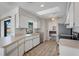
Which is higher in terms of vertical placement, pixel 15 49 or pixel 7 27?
pixel 7 27

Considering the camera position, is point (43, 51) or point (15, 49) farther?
point (43, 51)

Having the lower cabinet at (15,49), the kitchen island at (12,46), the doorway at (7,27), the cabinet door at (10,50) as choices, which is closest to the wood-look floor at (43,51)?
the lower cabinet at (15,49)

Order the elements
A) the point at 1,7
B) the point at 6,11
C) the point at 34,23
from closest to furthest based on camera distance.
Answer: the point at 1,7
the point at 6,11
the point at 34,23

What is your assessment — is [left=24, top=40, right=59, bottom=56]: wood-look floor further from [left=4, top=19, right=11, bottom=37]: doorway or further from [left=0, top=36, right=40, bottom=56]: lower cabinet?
[left=4, top=19, right=11, bottom=37]: doorway

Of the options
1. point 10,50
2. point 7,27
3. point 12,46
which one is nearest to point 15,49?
point 12,46

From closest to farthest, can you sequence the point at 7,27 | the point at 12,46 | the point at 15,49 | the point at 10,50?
the point at 10,50 → the point at 12,46 → the point at 15,49 → the point at 7,27

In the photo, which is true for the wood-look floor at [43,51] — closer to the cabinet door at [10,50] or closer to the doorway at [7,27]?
the doorway at [7,27]

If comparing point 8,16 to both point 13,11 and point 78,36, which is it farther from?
point 78,36

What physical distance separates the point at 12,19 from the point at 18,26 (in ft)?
1.46

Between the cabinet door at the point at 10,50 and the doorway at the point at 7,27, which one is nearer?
the cabinet door at the point at 10,50

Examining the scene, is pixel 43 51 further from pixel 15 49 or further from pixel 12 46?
pixel 12 46

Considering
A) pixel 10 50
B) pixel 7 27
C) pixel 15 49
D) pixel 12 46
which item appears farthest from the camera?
pixel 7 27

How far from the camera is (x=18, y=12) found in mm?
4953

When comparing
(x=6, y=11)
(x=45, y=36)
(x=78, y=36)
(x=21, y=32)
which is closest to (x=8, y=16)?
(x=6, y=11)
